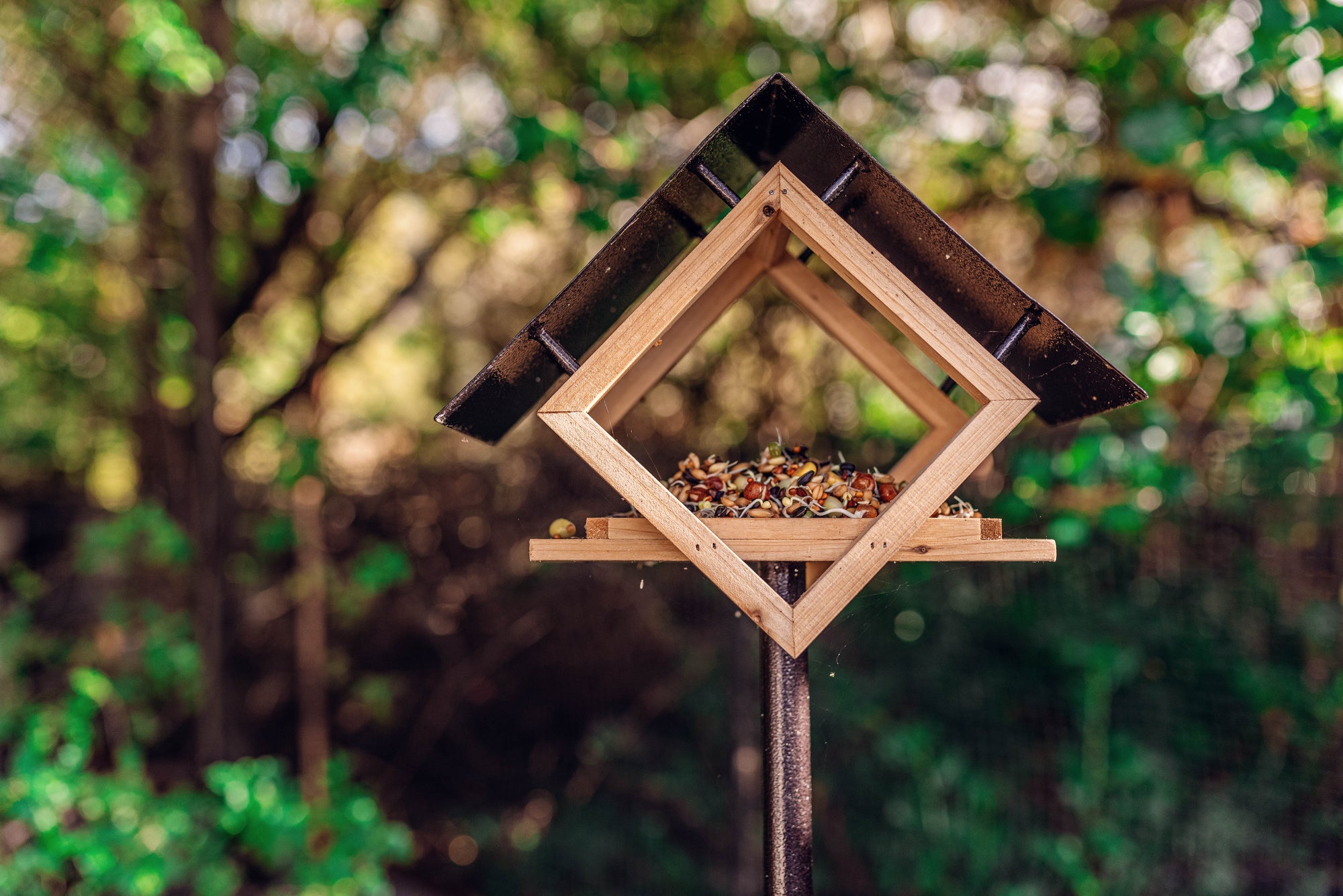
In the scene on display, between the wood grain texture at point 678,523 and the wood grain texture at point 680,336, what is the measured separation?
32cm

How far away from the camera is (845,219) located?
4.76ft

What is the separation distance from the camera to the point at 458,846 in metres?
3.36

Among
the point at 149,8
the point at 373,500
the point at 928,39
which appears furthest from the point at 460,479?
the point at 928,39

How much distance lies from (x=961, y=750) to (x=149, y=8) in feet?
11.3

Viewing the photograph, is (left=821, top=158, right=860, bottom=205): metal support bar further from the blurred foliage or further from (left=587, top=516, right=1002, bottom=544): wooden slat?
the blurred foliage

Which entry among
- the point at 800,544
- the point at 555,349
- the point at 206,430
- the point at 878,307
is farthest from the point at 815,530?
the point at 206,430

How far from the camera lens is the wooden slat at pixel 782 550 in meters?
1.28

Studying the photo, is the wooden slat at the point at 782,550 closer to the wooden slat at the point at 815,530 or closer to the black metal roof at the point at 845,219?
the wooden slat at the point at 815,530

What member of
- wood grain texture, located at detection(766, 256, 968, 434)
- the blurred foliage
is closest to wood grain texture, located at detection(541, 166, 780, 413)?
wood grain texture, located at detection(766, 256, 968, 434)

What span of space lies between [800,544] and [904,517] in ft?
0.55

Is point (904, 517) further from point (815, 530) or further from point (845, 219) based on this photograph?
point (845, 219)

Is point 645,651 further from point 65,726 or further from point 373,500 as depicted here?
point 65,726

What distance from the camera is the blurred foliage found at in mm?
2451

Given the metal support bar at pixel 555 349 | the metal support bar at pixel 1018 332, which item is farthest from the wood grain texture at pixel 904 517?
the metal support bar at pixel 555 349
